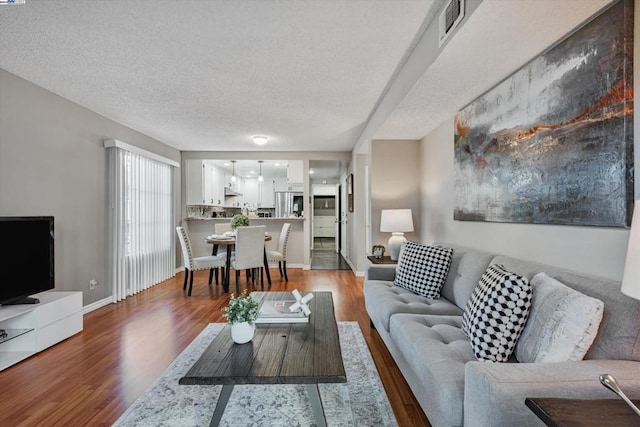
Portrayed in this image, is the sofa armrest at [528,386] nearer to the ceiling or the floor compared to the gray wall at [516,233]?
nearer to the floor

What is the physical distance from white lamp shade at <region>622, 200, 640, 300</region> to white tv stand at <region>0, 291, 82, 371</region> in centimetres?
365

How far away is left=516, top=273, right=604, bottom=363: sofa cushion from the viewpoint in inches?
48.2

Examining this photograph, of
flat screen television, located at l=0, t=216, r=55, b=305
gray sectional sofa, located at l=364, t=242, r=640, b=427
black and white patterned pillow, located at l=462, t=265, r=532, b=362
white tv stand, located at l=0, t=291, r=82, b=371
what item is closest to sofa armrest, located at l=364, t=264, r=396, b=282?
gray sectional sofa, located at l=364, t=242, r=640, b=427

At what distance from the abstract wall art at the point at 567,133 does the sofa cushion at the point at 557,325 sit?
1.43 ft

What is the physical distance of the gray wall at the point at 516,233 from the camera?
1.48 m

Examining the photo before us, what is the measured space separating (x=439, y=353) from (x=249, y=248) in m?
3.55

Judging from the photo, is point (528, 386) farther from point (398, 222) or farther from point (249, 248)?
point (249, 248)

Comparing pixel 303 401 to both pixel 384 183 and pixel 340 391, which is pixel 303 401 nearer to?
pixel 340 391

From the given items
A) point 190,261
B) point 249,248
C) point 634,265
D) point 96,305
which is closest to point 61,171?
point 96,305

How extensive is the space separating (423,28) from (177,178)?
213 inches

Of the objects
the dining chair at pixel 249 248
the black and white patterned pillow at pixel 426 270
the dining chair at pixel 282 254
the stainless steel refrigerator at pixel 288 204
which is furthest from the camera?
the stainless steel refrigerator at pixel 288 204

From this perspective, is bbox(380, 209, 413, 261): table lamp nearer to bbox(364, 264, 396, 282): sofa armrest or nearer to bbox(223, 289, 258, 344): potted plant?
bbox(364, 264, 396, 282): sofa armrest

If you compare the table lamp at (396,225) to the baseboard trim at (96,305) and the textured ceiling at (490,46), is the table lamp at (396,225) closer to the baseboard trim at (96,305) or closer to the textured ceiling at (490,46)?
the textured ceiling at (490,46)

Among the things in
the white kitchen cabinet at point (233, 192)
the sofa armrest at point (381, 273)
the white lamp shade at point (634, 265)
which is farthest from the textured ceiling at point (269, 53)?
the white kitchen cabinet at point (233, 192)
